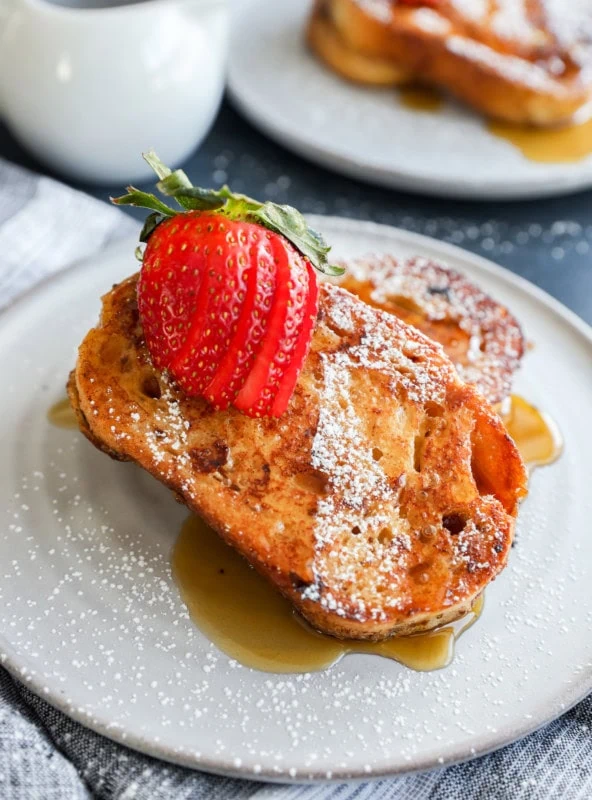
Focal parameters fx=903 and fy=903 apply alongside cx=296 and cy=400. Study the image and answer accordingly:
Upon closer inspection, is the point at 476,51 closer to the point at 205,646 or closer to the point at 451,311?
the point at 451,311

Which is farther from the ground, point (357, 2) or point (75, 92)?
point (357, 2)

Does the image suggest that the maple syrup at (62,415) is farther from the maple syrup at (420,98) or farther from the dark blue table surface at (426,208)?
the maple syrup at (420,98)

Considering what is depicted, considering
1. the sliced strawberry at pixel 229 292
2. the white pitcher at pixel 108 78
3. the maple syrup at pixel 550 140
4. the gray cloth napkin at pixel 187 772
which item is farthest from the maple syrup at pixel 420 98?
the gray cloth napkin at pixel 187 772

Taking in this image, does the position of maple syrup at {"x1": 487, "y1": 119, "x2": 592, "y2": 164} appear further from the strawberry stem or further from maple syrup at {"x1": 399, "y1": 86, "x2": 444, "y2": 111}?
the strawberry stem

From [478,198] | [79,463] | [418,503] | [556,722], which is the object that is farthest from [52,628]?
[478,198]

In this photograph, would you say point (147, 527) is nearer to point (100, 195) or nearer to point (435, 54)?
point (100, 195)

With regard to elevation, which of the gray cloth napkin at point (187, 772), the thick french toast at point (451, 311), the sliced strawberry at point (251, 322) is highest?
the sliced strawberry at point (251, 322)
